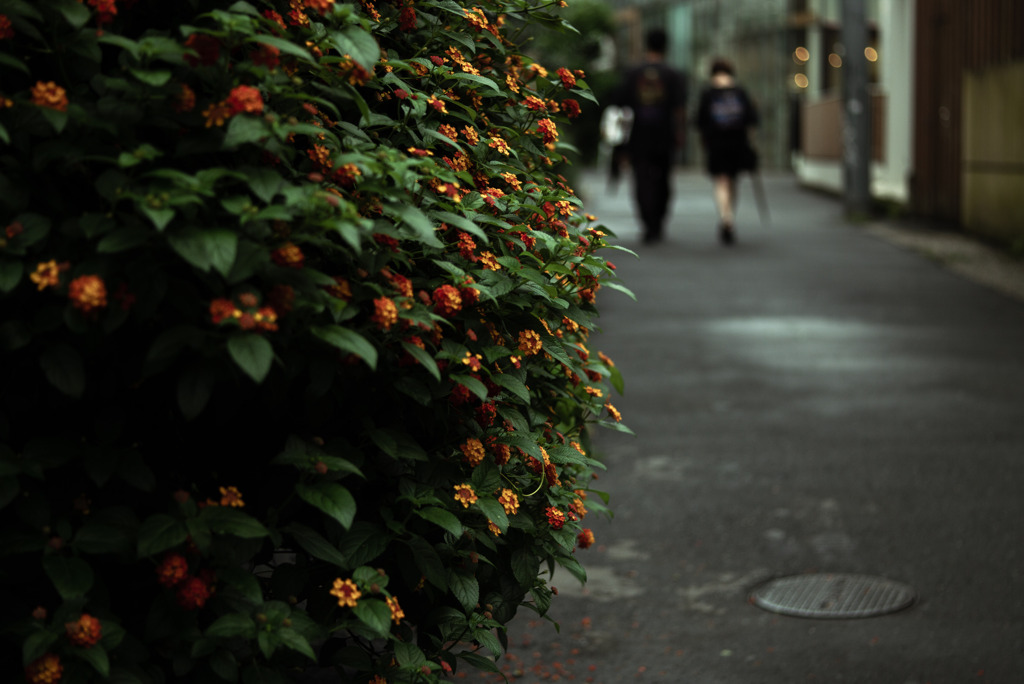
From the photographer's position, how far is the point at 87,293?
6.29ft

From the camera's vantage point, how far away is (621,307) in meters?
11.3

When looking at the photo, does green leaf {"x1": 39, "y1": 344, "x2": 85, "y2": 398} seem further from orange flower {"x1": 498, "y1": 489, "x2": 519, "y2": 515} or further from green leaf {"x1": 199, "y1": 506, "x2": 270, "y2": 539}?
orange flower {"x1": 498, "y1": 489, "x2": 519, "y2": 515}

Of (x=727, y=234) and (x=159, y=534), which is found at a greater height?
(x=159, y=534)

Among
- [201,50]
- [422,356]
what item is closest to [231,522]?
[422,356]

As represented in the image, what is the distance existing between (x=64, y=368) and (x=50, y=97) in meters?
0.41

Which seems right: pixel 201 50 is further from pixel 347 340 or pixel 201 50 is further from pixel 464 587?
pixel 464 587

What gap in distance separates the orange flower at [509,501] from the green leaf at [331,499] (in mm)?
447

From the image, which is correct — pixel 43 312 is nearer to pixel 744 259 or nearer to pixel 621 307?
pixel 621 307

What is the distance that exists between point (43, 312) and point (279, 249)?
369 mm

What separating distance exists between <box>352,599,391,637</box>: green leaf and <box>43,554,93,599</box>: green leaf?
440mm

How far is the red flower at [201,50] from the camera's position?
206 centimetres

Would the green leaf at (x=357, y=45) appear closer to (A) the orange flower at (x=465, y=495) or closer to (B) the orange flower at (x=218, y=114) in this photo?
(B) the orange flower at (x=218, y=114)

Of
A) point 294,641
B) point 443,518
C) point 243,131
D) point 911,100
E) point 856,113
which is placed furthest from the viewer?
point 911,100

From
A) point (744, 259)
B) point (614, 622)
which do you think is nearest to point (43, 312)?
point (614, 622)
